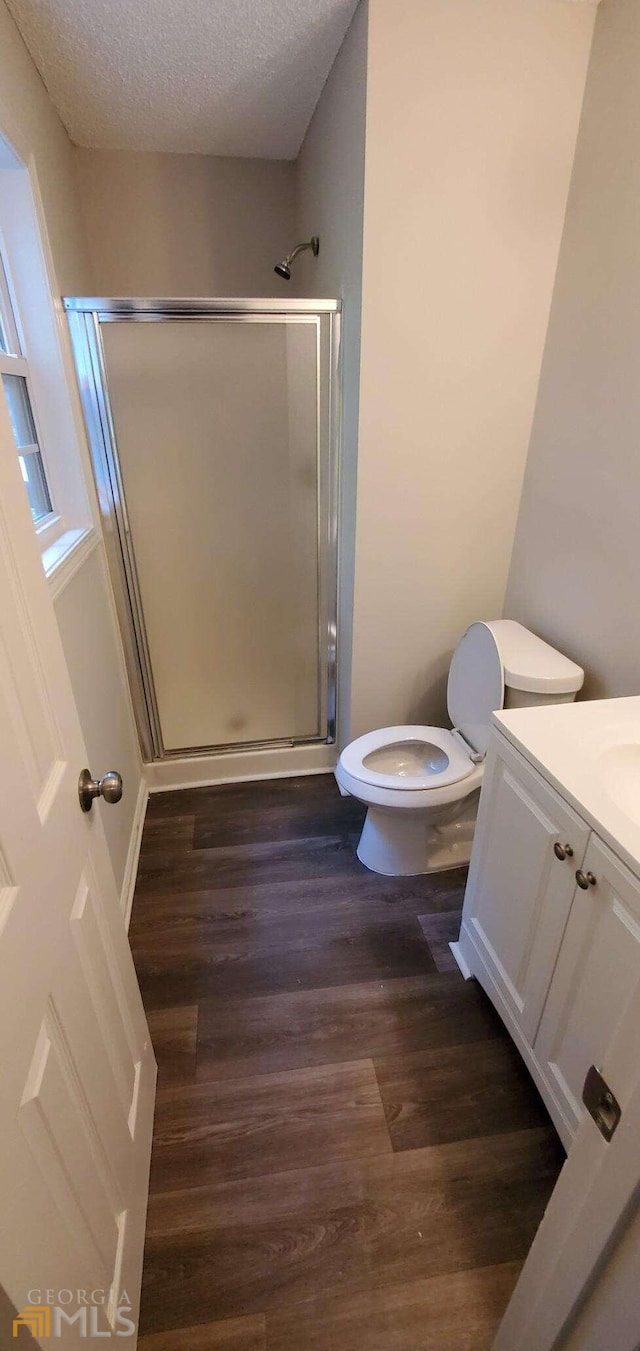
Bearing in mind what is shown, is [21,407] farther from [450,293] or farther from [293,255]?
[450,293]

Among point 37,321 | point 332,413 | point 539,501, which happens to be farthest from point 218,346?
point 539,501

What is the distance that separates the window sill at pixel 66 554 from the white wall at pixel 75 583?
0.12ft

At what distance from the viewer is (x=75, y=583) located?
157 centimetres

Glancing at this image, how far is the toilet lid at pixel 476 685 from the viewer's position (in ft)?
5.40

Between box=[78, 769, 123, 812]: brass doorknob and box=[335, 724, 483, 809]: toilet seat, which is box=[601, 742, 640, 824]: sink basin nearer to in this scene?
box=[335, 724, 483, 809]: toilet seat

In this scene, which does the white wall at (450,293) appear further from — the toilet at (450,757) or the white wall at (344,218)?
the toilet at (450,757)

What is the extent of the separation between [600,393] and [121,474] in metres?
1.48

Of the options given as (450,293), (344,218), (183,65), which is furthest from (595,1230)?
(183,65)

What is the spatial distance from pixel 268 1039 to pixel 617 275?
2.08 metres

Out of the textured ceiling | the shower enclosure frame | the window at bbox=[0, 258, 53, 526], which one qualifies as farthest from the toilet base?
the textured ceiling

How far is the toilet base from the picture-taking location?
6.13 feet

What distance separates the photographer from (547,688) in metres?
1.54

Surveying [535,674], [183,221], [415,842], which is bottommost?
[415,842]

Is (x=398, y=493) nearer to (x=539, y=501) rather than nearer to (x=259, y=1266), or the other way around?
(x=539, y=501)
